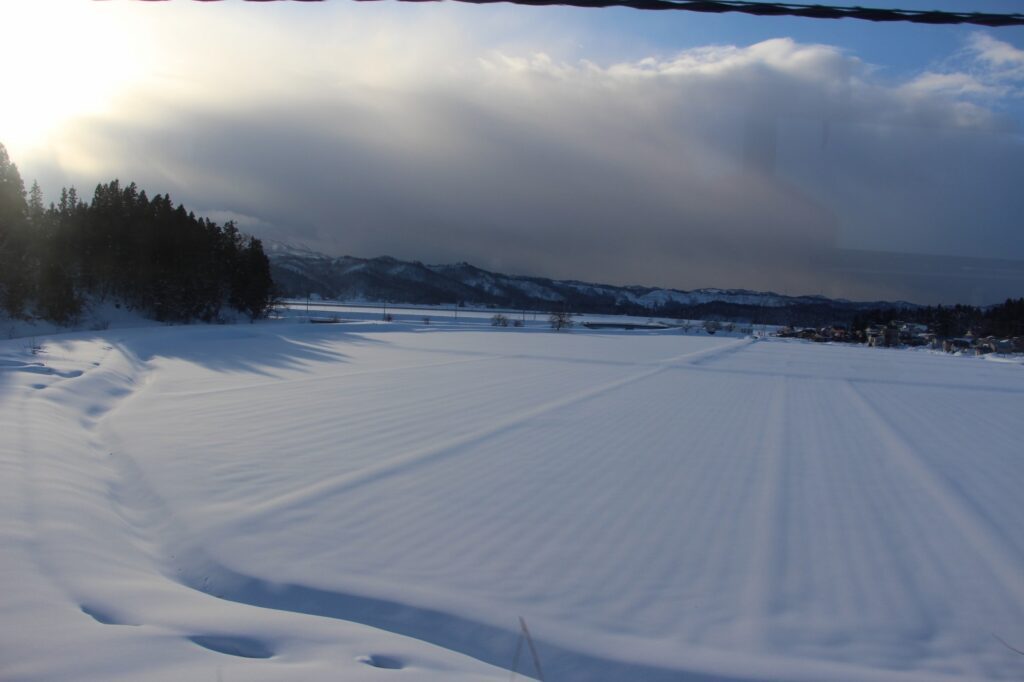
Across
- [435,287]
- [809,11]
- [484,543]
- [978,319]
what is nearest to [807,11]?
[809,11]

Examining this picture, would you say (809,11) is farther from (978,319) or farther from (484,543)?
(978,319)

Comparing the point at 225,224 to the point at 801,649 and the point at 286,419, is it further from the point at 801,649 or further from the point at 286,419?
the point at 801,649

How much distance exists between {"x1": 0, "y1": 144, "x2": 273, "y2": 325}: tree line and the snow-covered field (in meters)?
17.8

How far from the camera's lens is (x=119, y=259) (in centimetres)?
2984

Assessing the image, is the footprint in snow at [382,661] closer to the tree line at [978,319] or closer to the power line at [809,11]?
the power line at [809,11]

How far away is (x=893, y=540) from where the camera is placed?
4.22m

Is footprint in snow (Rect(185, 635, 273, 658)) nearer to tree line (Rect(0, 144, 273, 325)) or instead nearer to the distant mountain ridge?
tree line (Rect(0, 144, 273, 325))

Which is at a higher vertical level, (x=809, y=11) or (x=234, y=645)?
(x=809, y=11)

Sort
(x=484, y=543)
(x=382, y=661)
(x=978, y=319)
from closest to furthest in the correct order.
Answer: (x=382, y=661) < (x=484, y=543) < (x=978, y=319)

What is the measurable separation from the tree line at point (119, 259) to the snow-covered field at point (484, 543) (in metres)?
17.8

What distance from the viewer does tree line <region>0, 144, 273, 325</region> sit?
22.7 metres

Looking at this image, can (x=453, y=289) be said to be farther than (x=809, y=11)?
Yes

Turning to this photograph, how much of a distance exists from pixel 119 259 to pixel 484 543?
32672 mm

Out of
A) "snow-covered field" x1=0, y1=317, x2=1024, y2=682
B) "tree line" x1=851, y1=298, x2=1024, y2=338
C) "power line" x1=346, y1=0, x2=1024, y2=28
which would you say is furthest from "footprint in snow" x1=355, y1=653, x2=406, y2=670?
"tree line" x1=851, y1=298, x2=1024, y2=338
